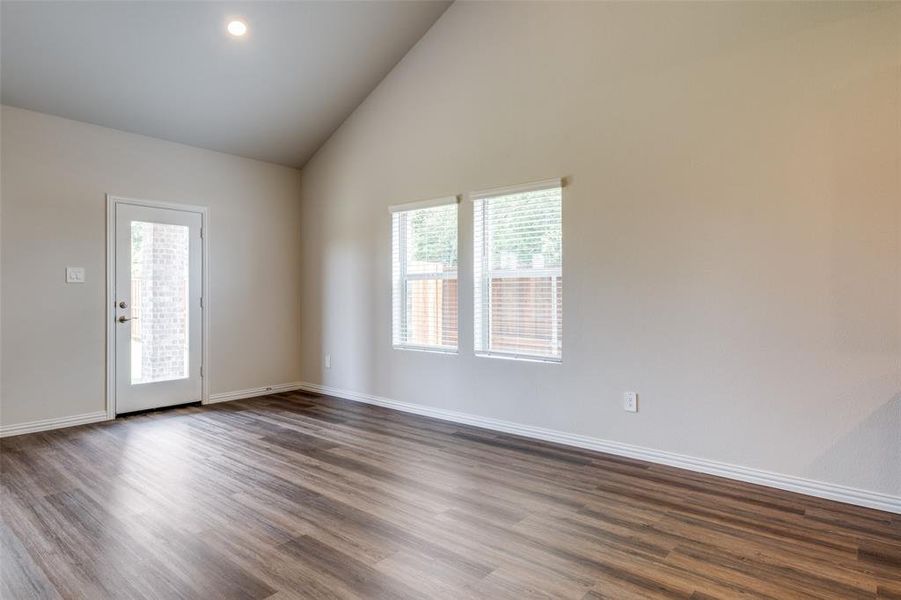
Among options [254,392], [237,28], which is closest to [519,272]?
[237,28]

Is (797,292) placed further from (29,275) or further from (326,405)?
(29,275)

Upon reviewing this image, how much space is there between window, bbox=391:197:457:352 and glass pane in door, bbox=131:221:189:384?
2160 millimetres

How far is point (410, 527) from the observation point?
241 cm

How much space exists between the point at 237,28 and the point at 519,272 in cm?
294

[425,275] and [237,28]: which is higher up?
[237,28]

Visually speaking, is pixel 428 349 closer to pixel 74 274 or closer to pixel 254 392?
pixel 254 392

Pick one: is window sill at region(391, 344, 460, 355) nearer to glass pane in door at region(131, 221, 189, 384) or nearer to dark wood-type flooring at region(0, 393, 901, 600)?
dark wood-type flooring at region(0, 393, 901, 600)

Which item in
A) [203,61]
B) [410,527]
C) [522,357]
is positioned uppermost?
[203,61]

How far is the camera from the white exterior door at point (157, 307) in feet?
15.1

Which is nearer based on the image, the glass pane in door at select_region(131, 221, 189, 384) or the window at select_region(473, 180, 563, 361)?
the window at select_region(473, 180, 563, 361)

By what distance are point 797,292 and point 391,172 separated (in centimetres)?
352

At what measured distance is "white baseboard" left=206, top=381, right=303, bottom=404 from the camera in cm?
529

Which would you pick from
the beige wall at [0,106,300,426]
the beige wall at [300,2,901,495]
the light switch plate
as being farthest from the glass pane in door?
the beige wall at [300,2,901,495]

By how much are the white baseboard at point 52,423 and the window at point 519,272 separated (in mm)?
3466
